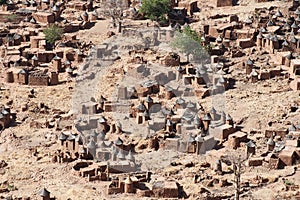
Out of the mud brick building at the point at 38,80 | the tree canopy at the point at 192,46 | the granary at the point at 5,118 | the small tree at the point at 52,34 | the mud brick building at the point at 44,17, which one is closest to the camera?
the granary at the point at 5,118

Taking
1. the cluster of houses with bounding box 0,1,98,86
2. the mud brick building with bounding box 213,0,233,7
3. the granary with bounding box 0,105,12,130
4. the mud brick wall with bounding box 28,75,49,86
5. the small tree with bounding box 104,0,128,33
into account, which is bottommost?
the granary with bounding box 0,105,12,130

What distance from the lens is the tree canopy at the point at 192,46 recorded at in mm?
57438

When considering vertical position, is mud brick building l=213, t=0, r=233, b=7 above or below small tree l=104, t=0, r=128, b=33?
above

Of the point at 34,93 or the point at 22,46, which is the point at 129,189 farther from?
the point at 22,46

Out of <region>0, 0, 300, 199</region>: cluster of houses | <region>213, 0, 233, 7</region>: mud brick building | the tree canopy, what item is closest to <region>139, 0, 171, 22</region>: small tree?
<region>0, 0, 300, 199</region>: cluster of houses

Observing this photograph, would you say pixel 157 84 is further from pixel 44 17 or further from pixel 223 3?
pixel 44 17

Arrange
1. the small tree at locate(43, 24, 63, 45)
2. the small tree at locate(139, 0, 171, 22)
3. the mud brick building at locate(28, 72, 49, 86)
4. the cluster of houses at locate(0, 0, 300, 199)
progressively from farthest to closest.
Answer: the small tree at locate(139, 0, 171, 22) < the small tree at locate(43, 24, 63, 45) < the mud brick building at locate(28, 72, 49, 86) < the cluster of houses at locate(0, 0, 300, 199)

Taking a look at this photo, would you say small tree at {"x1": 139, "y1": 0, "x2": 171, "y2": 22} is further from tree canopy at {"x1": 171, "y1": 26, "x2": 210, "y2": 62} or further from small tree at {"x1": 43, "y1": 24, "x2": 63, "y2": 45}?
tree canopy at {"x1": 171, "y1": 26, "x2": 210, "y2": 62}

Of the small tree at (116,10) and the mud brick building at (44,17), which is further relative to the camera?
the mud brick building at (44,17)

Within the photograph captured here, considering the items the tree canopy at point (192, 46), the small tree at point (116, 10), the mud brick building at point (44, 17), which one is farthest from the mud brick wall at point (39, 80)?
the mud brick building at point (44, 17)

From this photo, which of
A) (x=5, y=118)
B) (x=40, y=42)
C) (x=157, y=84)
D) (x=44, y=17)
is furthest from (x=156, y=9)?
(x=5, y=118)

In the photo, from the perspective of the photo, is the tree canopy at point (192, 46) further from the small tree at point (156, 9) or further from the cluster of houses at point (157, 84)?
the small tree at point (156, 9)

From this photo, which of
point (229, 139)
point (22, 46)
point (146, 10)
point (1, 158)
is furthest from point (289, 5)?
point (1, 158)

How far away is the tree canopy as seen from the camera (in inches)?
2261
